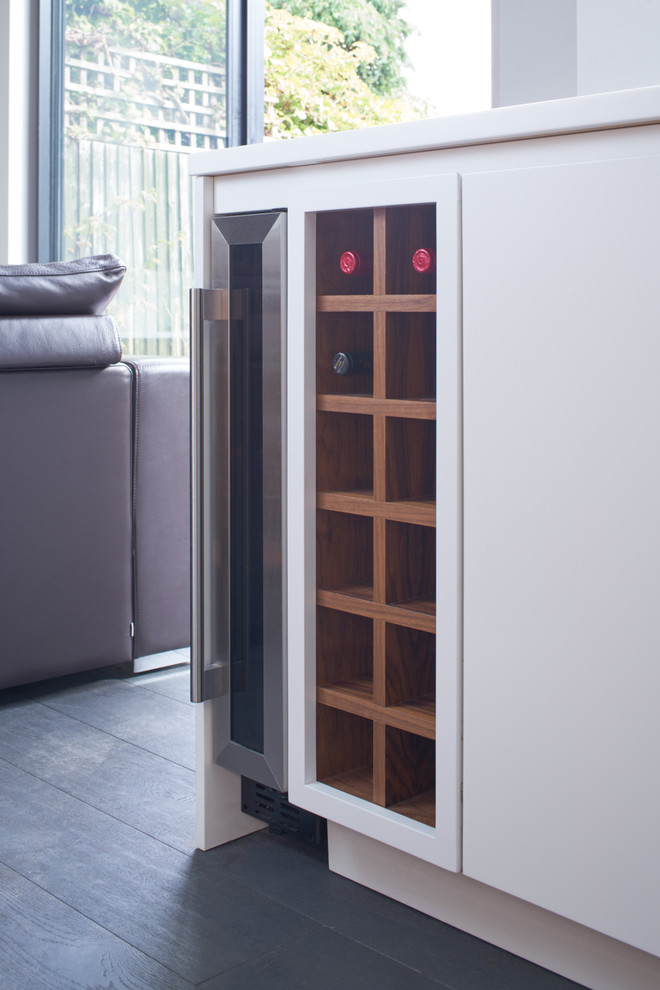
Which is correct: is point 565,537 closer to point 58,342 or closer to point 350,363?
point 350,363

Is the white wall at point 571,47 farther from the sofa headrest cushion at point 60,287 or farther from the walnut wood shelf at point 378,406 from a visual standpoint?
the sofa headrest cushion at point 60,287

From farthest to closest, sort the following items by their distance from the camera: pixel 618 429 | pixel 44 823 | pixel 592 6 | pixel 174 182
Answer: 1. pixel 174 182
2. pixel 44 823
3. pixel 592 6
4. pixel 618 429


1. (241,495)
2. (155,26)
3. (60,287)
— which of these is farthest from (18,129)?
(241,495)

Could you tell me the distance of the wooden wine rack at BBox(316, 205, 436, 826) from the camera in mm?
1320

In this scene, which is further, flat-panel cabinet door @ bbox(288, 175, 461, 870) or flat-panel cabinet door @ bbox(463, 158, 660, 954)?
flat-panel cabinet door @ bbox(288, 175, 461, 870)

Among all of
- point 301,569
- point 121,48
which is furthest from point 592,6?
point 121,48

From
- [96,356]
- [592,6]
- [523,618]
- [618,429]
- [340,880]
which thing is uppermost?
[592,6]

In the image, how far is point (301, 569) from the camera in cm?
140

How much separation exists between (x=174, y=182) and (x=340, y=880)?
2867 millimetres

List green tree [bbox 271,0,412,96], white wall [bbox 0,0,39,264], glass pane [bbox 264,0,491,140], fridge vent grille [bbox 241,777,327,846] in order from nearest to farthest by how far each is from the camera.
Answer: fridge vent grille [bbox 241,777,327,846] < white wall [bbox 0,0,39,264] < glass pane [bbox 264,0,491,140] < green tree [bbox 271,0,412,96]

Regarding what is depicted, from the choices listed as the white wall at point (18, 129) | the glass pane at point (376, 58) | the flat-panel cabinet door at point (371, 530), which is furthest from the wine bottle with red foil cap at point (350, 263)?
the glass pane at point (376, 58)

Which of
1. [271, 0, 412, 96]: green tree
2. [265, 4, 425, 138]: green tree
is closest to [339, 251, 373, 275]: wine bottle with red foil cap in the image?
[265, 4, 425, 138]: green tree

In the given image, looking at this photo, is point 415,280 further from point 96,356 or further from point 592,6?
point 96,356

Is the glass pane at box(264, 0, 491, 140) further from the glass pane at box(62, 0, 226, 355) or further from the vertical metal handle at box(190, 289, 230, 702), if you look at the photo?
the vertical metal handle at box(190, 289, 230, 702)
